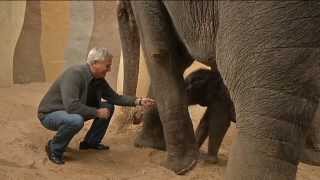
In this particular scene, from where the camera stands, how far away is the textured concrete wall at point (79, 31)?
7.67 m

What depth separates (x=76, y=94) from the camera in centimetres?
425

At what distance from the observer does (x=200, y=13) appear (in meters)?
3.11

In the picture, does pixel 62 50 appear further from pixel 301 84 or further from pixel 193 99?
pixel 301 84

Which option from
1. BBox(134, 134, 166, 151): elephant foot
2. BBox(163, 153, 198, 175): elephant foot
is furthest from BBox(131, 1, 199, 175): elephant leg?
BBox(134, 134, 166, 151): elephant foot

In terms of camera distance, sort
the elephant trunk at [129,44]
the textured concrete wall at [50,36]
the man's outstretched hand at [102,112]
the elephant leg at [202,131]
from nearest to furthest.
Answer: the man's outstretched hand at [102,112] < the elephant trunk at [129,44] < the elephant leg at [202,131] < the textured concrete wall at [50,36]

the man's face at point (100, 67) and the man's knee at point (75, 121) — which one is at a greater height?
the man's face at point (100, 67)

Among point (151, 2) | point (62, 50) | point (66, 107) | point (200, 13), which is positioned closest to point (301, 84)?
point (200, 13)

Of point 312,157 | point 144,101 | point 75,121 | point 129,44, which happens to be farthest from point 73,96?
point 312,157

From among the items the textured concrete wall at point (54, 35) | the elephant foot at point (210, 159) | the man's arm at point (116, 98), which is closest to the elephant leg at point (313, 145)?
the elephant foot at point (210, 159)

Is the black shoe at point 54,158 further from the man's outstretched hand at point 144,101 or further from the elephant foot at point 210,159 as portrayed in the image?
the elephant foot at point 210,159

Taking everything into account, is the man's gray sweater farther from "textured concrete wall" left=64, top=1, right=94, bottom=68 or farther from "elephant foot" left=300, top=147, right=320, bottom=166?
"textured concrete wall" left=64, top=1, right=94, bottom=68

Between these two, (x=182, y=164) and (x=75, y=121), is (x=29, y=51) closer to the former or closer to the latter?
(x=75, y=121)

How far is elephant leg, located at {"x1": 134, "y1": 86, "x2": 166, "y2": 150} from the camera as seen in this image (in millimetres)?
4984

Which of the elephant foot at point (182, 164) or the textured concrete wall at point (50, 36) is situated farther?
the textured concrete wall at point (50, 36)
